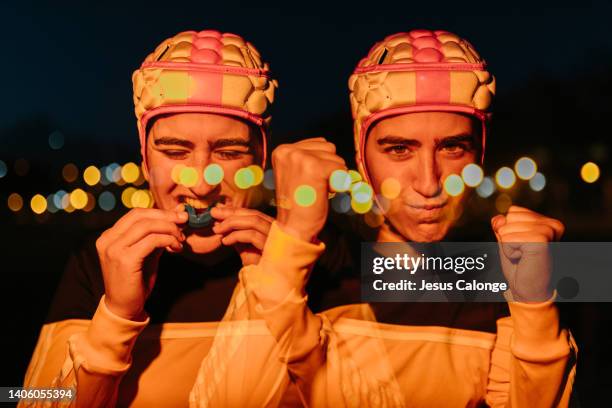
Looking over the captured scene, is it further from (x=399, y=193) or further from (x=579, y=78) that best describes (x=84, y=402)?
(x=579, y=78)

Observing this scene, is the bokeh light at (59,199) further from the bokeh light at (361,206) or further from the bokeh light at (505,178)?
the bokeh light at (505,178)

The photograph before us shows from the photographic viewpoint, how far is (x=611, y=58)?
277 cm

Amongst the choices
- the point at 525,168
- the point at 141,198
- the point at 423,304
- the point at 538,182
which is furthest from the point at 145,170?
the point at 538,182

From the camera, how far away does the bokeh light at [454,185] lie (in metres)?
2.17

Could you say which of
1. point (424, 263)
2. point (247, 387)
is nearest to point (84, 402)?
point (247, 387)

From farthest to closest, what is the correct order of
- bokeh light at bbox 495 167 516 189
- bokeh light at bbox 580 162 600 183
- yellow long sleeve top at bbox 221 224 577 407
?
bokeh light at bbox 580 162 600 183 < bokeh light at bbox 495 167 516 189 < yellow long sleeve top at bbox 221 224 577 407

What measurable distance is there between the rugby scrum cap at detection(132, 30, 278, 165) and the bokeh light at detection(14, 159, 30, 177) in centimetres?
44

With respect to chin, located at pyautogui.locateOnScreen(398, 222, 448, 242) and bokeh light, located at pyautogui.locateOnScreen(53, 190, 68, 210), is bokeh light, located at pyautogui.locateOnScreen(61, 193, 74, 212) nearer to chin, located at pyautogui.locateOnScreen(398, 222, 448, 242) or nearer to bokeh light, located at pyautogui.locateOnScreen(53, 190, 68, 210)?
bokeh light, located at pyautogui.locateOnScreen(53, 190, 68, 210)

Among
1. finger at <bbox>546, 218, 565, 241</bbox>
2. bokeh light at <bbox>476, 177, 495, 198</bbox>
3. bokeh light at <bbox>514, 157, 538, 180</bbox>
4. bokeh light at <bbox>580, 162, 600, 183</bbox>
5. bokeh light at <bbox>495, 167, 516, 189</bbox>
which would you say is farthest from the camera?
bokeh light at <bbox>580, 162, 600, 183</bbox>

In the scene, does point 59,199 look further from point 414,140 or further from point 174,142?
point 414,140

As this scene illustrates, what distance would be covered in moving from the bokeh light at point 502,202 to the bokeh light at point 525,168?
0.77 ft

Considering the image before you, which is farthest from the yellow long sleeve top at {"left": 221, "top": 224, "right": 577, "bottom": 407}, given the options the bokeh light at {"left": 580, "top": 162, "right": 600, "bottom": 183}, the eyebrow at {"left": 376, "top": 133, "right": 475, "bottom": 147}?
the bokeh light at {"left": 580, "top": 162, "right": 600, "bottom": 183}

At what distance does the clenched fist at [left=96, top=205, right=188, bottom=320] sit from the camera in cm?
197

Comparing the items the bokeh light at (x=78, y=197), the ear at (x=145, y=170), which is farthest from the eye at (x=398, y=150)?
the bokeh light at (x=78, y=197)
